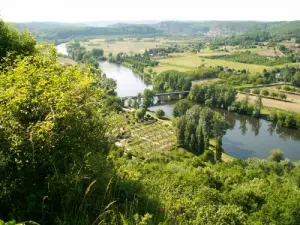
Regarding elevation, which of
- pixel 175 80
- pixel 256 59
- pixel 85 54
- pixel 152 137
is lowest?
pixel 152 137

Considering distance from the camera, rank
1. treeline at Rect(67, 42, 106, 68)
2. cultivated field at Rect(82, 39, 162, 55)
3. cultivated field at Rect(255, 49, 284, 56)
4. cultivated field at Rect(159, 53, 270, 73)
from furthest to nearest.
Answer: cultivated field at Rect(82, 39, 162, 55) < cultivated field at Rect(255, 49, 284, 56) < treeline at Rect(67, 42, 106, 68) < cultivated field at Rect(159, 53, 270, 73)

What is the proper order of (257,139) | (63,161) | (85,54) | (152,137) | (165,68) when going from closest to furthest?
1. (63,161)
2. (152,137)
3. (257,139)
4. (165,68)
5. (85,54)

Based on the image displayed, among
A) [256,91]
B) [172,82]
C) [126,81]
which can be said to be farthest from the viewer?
[126,81]

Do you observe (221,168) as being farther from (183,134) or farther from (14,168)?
(14,168)

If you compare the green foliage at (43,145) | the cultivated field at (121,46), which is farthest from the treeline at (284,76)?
the green foliage at (43,145)

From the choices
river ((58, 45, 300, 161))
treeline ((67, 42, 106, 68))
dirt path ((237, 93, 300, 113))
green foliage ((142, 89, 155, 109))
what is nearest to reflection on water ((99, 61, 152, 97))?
treeline ((67, 42, 106, 68))

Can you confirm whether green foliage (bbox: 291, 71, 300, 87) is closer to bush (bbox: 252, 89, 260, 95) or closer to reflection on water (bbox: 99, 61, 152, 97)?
bush (bbox: 252, 89, 260, 95)

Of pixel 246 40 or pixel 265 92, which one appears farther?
pixel 246 40

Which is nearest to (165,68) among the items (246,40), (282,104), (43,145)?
(282,104)

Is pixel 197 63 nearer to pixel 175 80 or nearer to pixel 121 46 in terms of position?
pixel 175 80

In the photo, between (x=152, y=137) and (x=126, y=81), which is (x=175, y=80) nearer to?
(x=126, y=81)

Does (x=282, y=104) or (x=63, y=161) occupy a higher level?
(x=63, y=161)

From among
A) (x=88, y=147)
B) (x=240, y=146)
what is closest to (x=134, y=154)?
(x=240, y=146)

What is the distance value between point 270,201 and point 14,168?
394 inches
